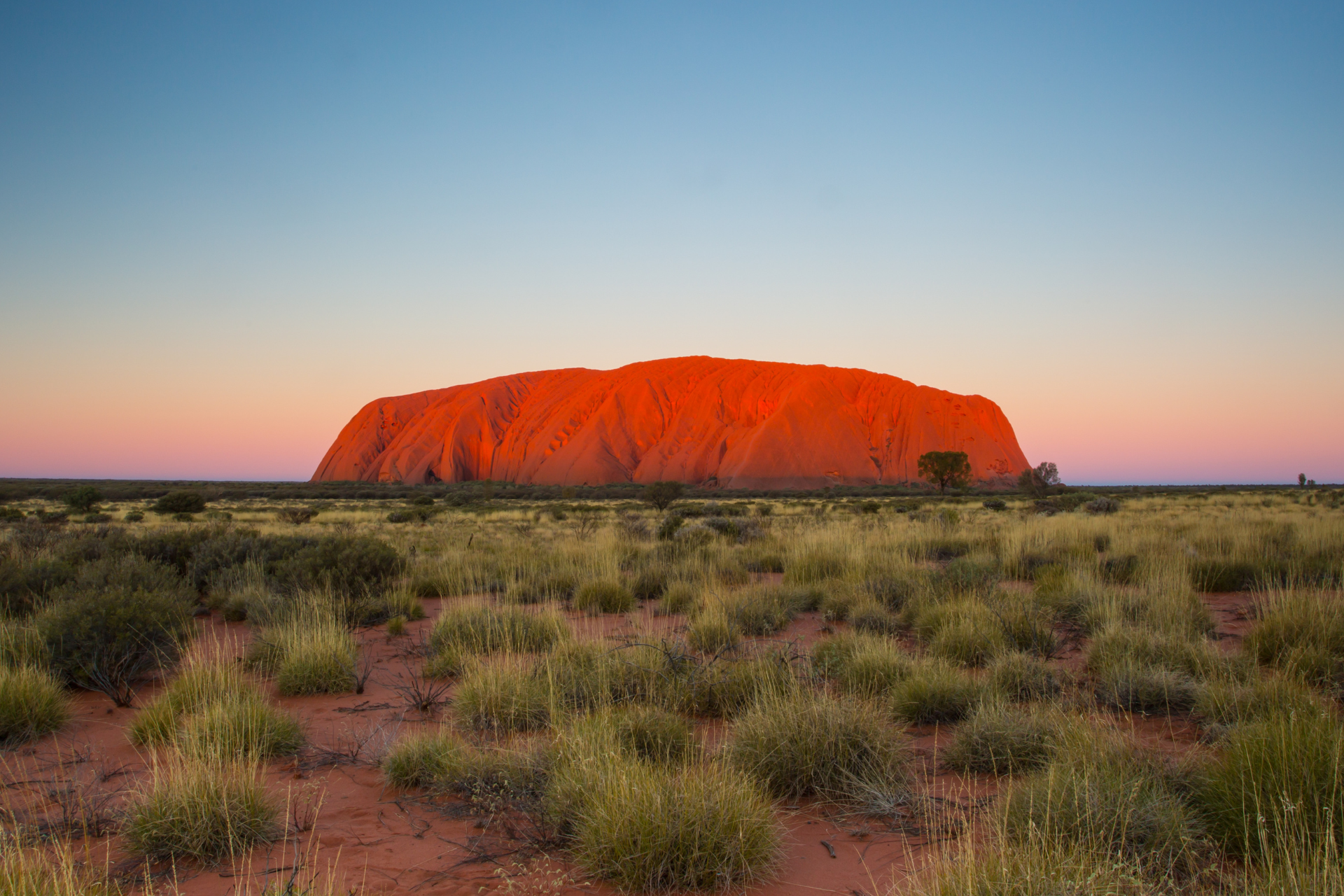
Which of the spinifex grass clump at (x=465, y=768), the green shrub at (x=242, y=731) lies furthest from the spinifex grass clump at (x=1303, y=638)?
the green shrub at (x=242, y=731)

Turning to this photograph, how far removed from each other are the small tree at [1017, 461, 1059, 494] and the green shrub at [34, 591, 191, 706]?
151ft

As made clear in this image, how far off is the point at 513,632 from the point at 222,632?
3737mm

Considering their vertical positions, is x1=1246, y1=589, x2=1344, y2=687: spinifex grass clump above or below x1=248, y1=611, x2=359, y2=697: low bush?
above

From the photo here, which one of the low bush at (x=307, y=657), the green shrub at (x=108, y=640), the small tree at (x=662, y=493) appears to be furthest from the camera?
the small tree at (x=662, y=493)

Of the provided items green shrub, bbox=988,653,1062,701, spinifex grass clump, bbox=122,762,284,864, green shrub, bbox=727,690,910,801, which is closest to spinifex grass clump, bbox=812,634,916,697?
green shrub, bbox=988,653,1062,701

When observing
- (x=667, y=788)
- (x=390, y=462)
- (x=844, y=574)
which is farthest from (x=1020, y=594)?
(x=390, y=462)

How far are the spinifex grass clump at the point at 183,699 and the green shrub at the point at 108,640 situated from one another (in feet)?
2.49

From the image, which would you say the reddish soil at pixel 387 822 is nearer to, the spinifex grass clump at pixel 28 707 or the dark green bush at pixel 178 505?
the spinifex grass clump at pixel 28 707

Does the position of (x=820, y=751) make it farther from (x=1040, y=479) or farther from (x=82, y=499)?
(x=1040, y=479)

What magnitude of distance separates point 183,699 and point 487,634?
212cm

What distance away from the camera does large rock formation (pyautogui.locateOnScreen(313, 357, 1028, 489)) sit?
67.9 m

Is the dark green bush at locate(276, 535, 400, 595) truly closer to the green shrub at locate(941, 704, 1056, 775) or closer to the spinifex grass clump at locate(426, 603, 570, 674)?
the spinifex grass clump at locate(426, 603, 570, 674)

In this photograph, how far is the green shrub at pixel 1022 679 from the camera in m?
4.57

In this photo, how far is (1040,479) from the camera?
158 ft
